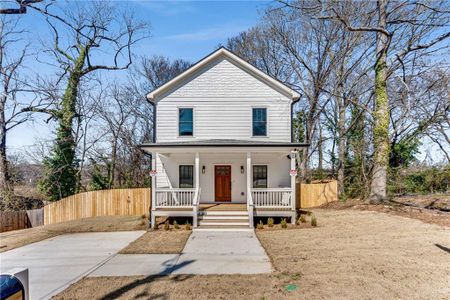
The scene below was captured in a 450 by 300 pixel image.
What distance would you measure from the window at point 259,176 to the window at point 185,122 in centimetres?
387

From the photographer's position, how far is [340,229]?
36.6 ft

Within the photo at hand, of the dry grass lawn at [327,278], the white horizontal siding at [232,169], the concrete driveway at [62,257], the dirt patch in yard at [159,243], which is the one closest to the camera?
the dry grass lawn at [327,278]

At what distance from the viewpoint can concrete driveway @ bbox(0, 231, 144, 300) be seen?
6.21m


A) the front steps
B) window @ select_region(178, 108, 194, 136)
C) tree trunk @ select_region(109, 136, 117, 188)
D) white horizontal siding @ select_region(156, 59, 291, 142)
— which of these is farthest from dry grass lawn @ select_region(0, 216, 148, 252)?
tree trunk @ select_region(109, 136, 117, 188)

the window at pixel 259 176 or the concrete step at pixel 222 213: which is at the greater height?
the window at pixel 259 176

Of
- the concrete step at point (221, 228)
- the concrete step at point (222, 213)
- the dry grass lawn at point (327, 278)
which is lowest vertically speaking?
the concrete step at point (221, 228)

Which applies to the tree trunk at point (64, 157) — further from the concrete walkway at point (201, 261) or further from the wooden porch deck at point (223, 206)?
the concrete walkway at point (201, 261)

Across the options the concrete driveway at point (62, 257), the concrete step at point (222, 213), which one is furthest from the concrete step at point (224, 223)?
the concrete driveway at point (62, 257)

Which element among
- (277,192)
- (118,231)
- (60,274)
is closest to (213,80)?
(277,192)

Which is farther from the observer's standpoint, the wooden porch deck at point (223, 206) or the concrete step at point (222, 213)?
the wooden porch deck at point (223, 206)

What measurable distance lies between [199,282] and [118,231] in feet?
24.6


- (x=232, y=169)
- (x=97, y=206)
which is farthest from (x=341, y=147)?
(x=97, y=206)

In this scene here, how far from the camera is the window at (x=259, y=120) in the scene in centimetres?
1506

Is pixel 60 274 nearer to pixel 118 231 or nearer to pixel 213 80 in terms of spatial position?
pixel 118 231
